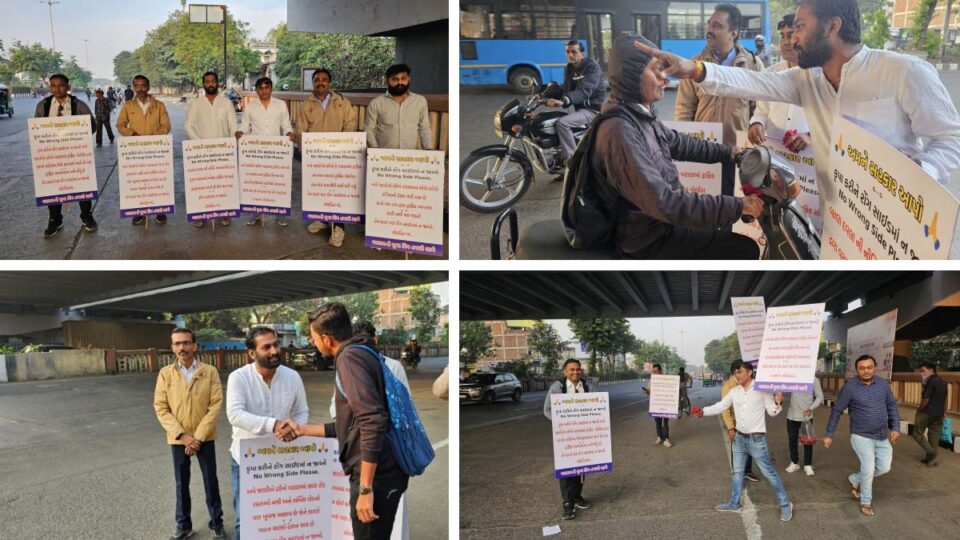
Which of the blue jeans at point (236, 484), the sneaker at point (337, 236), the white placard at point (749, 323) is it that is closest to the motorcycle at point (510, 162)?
the sneaker at point (337, 236)

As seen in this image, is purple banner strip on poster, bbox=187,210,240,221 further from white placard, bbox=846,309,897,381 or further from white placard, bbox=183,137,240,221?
white placard, bbox=846,309,897,381

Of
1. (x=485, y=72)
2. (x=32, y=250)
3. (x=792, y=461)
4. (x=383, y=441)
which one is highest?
(x=485, y=72)

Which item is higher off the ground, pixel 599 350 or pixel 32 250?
pixel 32 250

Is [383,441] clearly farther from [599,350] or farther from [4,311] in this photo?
[4,311]

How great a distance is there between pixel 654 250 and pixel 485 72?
1079mm

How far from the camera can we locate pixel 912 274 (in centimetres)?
339

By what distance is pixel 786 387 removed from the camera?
3.62m

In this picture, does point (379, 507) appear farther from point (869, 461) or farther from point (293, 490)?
point (869, 461)

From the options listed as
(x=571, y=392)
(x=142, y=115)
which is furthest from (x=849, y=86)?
(x=142, y=115)

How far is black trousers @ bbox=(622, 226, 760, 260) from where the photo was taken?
11.3ft

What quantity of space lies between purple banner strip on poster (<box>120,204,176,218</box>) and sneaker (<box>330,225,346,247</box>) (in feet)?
2.53

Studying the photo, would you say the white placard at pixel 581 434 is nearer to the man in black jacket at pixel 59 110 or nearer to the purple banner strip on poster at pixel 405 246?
the purple banner strip on poster at pixel 405 246

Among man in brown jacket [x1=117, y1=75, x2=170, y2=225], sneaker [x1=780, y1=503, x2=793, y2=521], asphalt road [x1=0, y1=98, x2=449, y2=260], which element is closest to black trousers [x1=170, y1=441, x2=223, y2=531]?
asphalt road [x1=0, y1=98, x2=449, y2=260]

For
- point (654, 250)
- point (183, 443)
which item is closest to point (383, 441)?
point (183, 443)
